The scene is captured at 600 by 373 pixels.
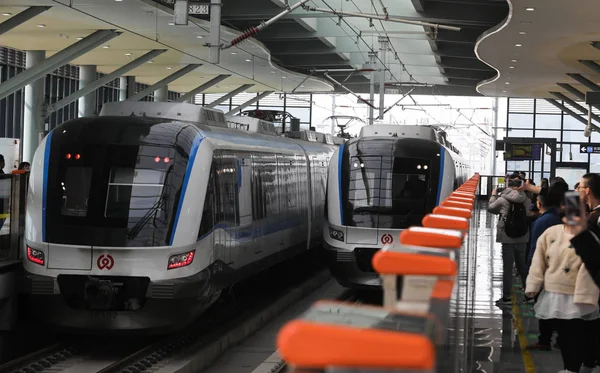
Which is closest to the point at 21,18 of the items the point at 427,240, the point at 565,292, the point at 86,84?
the point at 86,84

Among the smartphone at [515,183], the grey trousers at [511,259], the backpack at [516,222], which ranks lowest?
the grey trousers at [511,259]

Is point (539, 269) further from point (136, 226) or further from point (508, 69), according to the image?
point (508, 69)

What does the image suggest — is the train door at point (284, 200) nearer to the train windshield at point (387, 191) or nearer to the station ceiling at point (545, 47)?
the train windshield at point (387, 191)

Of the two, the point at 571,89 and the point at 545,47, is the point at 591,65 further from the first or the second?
→ the point at 571,89

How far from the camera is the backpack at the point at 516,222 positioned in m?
14.4

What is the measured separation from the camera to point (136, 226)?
10.8 m

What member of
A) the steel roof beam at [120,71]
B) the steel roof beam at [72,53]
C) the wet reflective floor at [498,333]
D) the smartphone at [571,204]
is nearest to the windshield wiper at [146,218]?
the wet reflective floor at [498,333]

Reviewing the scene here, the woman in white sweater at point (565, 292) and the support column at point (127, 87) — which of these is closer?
the woman in white sweater at point (565, 292)

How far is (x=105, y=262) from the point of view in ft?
34.9

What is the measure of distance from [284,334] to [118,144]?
10193 mm

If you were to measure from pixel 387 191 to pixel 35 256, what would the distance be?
655 centimetres

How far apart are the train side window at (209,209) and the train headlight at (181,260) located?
28 cm

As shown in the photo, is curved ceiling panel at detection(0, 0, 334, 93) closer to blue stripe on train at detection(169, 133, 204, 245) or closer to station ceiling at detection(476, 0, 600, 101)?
station ceiling at detection(476, 0, 600, 101)

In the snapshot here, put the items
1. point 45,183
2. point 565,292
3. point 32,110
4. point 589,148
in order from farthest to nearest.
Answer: point 589,148 < point 32,110 < point 45,183 < point 565,292
